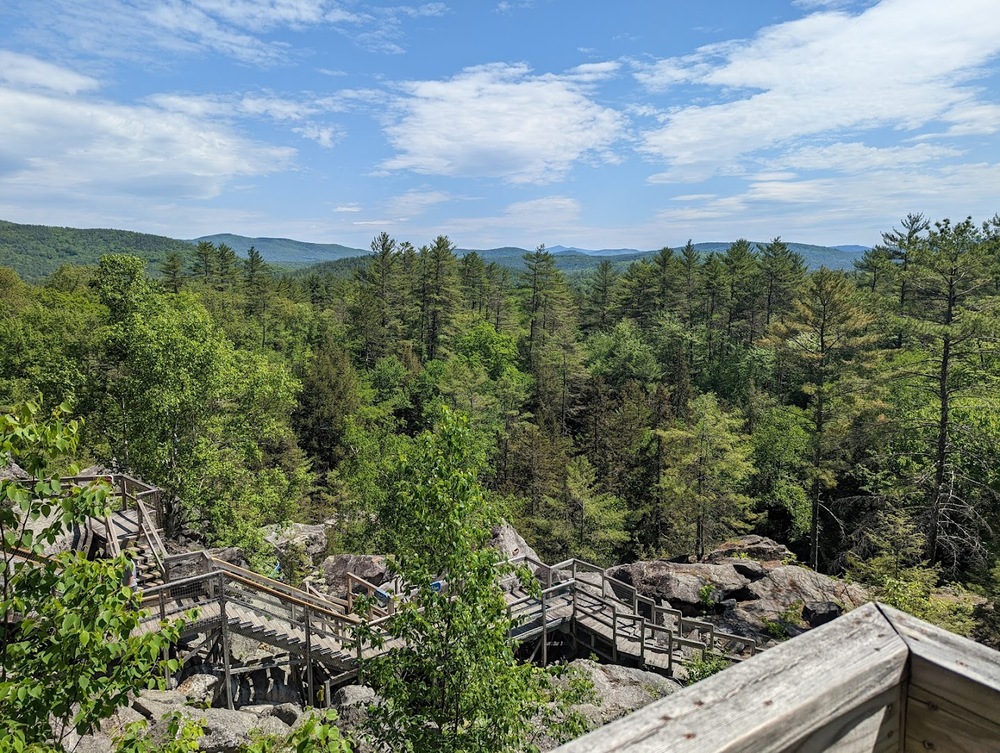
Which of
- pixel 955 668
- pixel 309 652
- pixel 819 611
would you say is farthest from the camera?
pixel 819 611

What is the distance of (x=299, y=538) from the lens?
28.1 meters

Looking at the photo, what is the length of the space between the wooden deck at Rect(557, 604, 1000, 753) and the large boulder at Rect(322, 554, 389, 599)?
18.5 meters

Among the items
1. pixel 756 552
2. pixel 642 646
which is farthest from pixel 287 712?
pixel 756 552

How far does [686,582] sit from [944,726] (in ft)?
63.7

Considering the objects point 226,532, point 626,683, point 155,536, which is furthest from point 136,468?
point 626,683

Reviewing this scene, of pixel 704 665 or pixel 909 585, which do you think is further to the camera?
pixel 909 585

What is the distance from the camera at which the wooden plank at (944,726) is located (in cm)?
138

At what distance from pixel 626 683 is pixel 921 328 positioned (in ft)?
46.2

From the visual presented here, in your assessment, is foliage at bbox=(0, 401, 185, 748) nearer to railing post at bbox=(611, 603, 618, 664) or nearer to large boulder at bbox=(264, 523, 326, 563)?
railing post at bbox=(611, 603, 618, 664)

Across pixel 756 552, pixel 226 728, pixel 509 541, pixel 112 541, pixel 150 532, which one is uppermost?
pixel 112 541

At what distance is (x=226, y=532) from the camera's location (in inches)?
808

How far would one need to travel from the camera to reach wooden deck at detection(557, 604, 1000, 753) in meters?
1.21

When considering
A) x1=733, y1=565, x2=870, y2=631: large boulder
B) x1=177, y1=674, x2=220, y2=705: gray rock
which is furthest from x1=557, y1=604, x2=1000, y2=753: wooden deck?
x1=733, y1=565, x2=870, y2=631: large boulder

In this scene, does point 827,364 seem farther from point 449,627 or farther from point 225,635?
point 449,627
